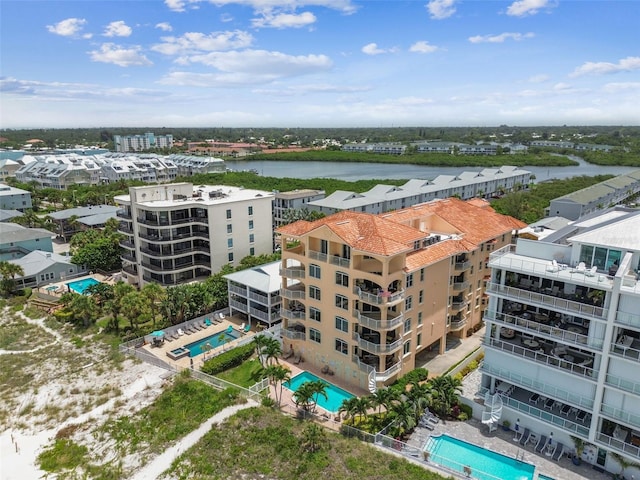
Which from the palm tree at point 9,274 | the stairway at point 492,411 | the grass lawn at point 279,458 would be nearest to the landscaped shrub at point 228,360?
the grass lawn at point 279,458

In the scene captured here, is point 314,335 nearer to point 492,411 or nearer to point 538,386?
point 492,411

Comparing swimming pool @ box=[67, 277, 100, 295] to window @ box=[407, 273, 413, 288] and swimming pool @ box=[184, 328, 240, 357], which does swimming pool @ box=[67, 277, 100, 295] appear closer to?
swimming pool @ box=[184, 328, 240, 357]

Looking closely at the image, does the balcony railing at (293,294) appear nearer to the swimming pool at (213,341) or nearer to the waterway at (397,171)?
the swimming pool at (213,341)

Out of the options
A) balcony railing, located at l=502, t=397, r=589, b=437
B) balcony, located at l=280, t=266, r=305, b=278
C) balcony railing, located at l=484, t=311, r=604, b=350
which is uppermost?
balcony, located at l=280, t=266, r=305, b=278

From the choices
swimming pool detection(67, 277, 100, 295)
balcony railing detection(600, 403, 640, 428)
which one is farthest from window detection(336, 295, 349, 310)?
swimming pool detection(67, 277, 100, 295)

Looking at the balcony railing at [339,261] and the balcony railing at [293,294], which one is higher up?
the balcony railing at [339,261]

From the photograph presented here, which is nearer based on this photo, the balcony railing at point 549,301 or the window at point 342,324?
the balcony railing at point 549,301
